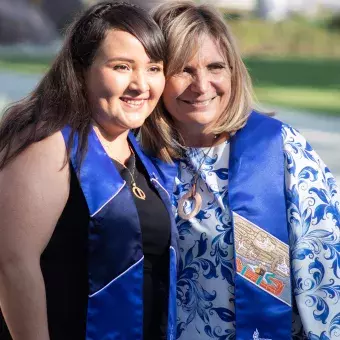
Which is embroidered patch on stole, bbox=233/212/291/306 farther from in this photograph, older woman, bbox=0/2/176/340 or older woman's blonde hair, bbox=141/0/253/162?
older woman's blonde hair, bbox=141/0/253/162

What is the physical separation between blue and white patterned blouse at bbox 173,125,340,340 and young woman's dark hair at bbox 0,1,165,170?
1.88 feet

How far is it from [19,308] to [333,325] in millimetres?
1125

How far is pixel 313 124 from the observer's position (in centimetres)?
1322

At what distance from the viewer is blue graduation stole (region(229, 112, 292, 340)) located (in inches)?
128

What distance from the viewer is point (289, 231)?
10.7ft

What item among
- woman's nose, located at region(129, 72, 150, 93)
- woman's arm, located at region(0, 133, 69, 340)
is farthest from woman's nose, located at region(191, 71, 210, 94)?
woman's arm, located at region(0, 133, 69, 340)

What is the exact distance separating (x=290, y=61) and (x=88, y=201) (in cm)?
2520

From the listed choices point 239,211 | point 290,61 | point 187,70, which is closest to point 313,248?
point 239,211

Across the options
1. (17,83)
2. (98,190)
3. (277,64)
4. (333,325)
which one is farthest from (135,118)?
(277,64)

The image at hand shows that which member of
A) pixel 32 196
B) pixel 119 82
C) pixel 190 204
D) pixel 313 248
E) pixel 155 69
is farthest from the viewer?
pixel 190 204

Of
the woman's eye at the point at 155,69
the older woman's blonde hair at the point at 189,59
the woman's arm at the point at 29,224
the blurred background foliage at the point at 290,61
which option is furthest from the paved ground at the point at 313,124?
the woman's arm at the point at 29,224

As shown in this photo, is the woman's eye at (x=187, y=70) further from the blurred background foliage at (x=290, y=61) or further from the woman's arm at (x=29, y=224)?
the blurred background foliage at (x=290, y=61)

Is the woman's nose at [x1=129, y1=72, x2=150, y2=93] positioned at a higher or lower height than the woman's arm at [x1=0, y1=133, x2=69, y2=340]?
higher

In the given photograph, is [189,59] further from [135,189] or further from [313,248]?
[313,248]
